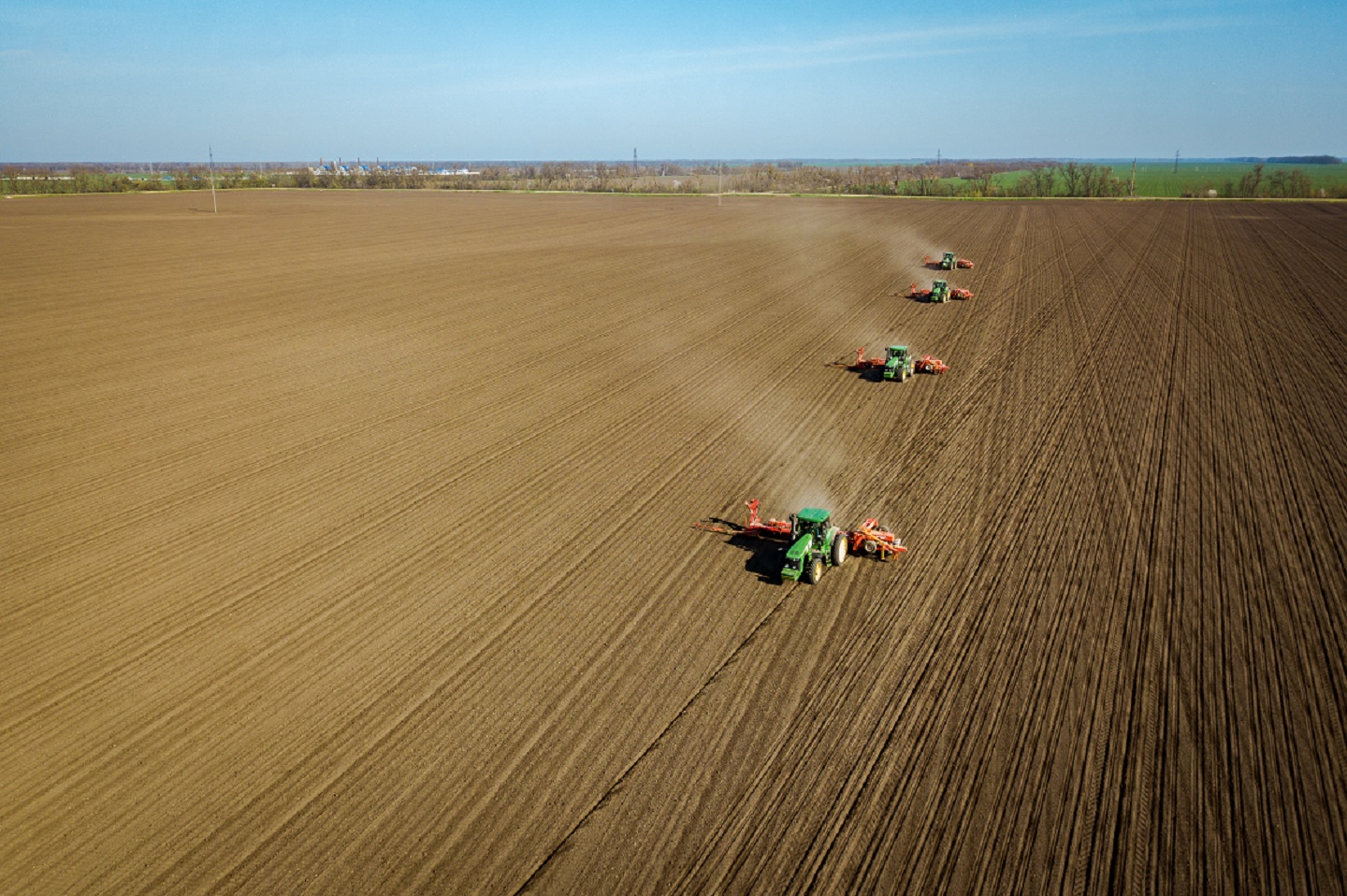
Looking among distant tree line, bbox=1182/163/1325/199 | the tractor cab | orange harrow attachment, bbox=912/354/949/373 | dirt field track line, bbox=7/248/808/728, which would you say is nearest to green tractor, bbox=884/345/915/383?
orange harrow attachment, bbox=912/354/949/373

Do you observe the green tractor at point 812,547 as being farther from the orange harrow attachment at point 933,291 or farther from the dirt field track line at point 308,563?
the orange harrow attachment at point 933,291

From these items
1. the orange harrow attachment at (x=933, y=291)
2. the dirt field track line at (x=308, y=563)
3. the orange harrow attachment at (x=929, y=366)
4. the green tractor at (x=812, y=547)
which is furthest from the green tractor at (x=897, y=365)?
the orange harrow attachment at (x=933, y=291)

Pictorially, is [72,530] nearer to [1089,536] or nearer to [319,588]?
[319,588]

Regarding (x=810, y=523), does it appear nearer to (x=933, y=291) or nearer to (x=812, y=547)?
(x=812, y=547)

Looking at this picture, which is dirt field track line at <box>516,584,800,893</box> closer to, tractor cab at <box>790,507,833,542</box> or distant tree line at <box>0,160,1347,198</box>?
tractor cab at <box>790,507,833,542</box>

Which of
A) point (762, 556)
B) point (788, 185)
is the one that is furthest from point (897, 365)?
point (788, 185)

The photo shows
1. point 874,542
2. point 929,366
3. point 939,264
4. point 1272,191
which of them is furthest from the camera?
point 1272,191

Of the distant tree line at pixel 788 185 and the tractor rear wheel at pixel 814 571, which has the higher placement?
the distant tree line at pixel 788 185
